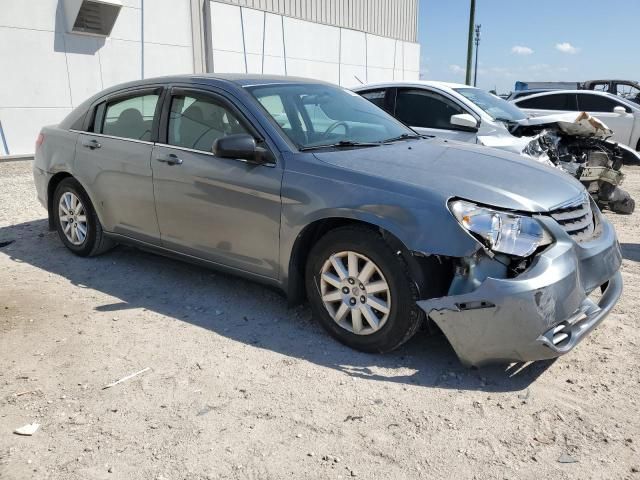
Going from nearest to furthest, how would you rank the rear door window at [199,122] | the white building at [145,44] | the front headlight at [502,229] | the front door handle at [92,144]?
1. the front headlight at [502,229]
2. the rear door window at [199,122]
3. the front door handle at [92,144]
4. the white building at [145,44]

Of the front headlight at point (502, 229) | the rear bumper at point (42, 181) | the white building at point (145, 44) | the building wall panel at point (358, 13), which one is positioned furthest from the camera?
the building wall panel at point (358, 13)

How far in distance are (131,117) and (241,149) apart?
1647mm

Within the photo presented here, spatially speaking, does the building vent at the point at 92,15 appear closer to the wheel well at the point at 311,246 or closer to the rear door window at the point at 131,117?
the rear door window at the point at 131,117

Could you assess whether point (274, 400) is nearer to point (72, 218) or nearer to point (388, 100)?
point (72, 218)

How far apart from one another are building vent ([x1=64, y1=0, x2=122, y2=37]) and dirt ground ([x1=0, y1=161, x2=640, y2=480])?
31.0 feet

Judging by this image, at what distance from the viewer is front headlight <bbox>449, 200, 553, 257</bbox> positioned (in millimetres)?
3115

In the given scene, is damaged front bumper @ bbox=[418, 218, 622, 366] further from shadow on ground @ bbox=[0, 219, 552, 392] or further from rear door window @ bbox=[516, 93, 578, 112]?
rear door window @ bbox=[516, 93, 578, 112]

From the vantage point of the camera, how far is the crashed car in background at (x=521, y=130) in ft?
23.8

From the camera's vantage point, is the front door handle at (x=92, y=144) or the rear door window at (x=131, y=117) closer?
the rear door window at (x=131, y=117)

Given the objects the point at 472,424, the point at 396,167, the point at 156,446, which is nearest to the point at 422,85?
the point at 396,167

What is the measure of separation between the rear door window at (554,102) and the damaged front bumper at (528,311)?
10.3 m

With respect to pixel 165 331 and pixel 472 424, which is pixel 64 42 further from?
pixel 472 424

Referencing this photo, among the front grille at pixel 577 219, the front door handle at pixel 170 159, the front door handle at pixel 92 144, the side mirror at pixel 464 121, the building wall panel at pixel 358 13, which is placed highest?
the building wall panel at pixel 358 13

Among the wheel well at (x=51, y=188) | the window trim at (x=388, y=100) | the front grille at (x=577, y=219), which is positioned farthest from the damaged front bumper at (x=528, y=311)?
the window trim at (x=388, y=100)
